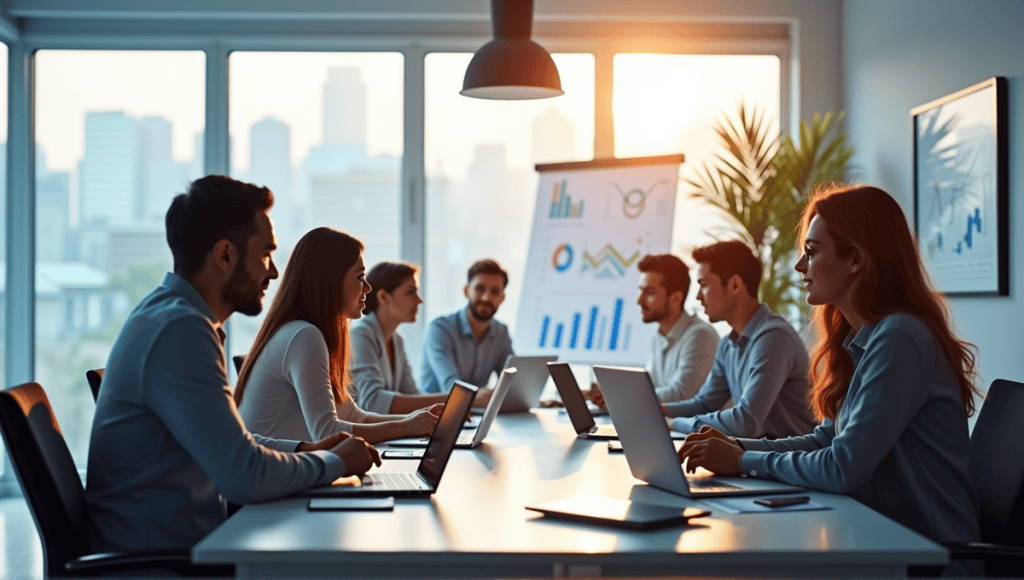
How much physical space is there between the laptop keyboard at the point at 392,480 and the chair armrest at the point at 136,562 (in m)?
0.44

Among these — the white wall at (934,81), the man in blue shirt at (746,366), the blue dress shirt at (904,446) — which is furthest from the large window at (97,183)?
the blue dress shirt at (904,446)

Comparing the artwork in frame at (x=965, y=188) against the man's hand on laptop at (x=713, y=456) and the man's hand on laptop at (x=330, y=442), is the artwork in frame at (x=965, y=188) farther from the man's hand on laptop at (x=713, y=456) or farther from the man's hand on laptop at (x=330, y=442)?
the man's hand on laptop at (x=330, y=442)

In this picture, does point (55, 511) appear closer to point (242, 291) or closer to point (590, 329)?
point (242, 291)

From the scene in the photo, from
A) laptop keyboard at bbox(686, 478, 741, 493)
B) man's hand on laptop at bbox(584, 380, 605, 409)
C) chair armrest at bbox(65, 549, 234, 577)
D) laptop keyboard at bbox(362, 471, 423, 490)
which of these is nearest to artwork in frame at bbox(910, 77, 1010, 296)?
man's hand on laptop at bbox(584, 380, 605, 409)

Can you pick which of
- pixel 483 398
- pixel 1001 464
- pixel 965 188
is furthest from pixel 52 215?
pixel 1001 464

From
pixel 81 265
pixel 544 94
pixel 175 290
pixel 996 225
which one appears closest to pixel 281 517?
pixel 175 290

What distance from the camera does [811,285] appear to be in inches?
88.7

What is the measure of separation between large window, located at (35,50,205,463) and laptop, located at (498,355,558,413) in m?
3.09

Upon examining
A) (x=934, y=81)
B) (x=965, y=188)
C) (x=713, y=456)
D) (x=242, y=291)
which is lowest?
(x=713, y=456)

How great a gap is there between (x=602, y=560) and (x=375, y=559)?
1.18ft

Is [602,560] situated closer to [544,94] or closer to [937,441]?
[937,441]

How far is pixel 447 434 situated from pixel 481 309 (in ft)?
8.81

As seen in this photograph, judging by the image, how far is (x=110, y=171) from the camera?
19.7 feet

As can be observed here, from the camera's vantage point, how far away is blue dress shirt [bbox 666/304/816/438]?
3094 mm
